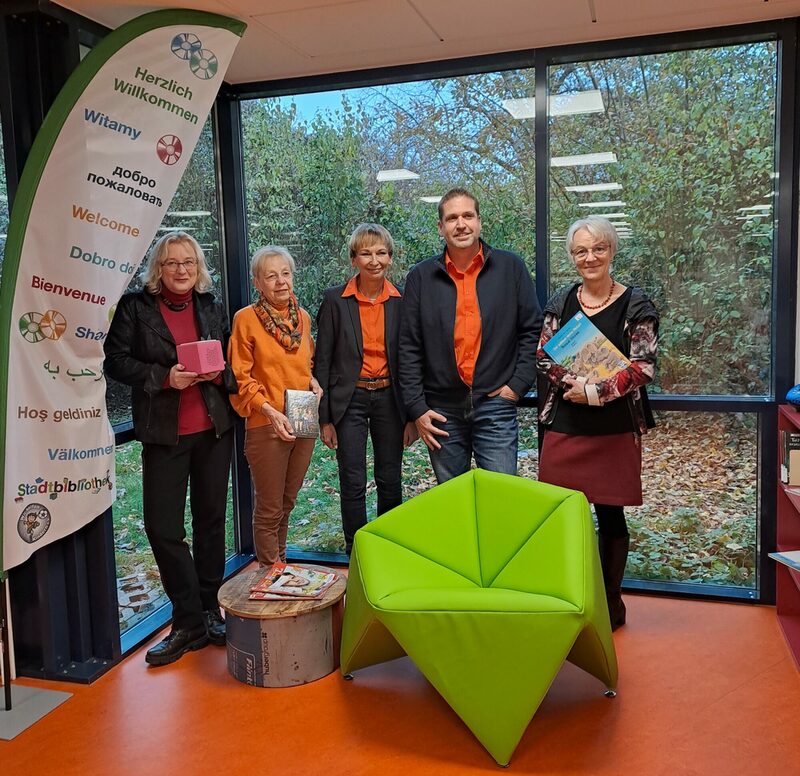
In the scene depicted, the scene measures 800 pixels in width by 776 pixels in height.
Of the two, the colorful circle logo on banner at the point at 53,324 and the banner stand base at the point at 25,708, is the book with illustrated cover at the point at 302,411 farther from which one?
the banner stand base at the point at 25,708

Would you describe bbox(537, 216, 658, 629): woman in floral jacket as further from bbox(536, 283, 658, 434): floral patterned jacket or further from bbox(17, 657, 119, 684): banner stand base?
bbox(17, 657, 119, 684): banner stand base

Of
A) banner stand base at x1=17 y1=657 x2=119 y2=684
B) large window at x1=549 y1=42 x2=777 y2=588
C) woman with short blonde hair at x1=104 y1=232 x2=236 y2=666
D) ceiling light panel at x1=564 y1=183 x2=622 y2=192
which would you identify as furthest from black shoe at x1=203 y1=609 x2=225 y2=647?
ceiling light panel at x1=564 y1=183 x2=622 y2=192

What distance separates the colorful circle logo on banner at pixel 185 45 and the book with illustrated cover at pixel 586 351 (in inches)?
72.0

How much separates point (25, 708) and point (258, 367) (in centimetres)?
156

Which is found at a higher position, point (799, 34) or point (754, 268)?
point (799, 34)

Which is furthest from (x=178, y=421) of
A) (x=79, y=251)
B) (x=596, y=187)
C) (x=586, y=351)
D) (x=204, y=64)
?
(x=596, y=187)

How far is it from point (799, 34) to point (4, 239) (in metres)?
3.34

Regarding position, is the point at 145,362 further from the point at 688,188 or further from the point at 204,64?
the point at 688,188

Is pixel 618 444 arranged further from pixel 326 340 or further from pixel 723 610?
pixel 326 340

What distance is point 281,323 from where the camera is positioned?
338 cm

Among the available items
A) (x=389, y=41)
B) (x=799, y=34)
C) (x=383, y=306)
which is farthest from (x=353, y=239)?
(x=799, y=34)

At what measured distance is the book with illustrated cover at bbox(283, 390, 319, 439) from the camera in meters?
3.36

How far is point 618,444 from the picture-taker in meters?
3.21

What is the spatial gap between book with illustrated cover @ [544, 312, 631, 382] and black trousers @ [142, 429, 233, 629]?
1448 mm
